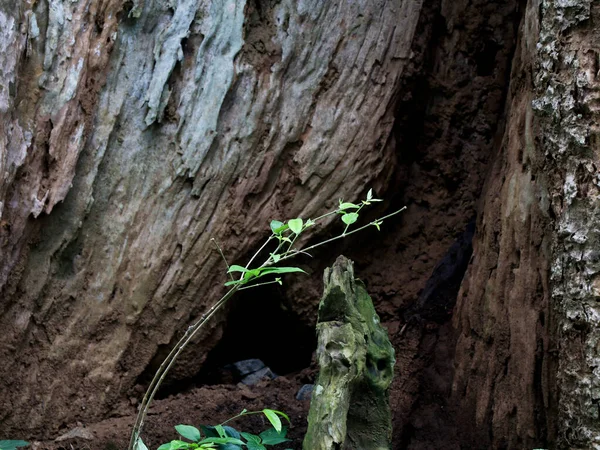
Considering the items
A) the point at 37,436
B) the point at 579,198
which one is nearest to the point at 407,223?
the point at 579,198

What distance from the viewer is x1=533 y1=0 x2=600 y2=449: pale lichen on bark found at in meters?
2.14

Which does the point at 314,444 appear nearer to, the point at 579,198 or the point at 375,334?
the point at 375,334

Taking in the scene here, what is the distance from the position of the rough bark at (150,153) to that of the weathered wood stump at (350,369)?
38.6 inches

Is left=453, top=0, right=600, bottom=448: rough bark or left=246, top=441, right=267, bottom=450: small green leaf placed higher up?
left=453, top=0, right=600, bottom=448: rough bark

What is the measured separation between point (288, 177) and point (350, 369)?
134cm

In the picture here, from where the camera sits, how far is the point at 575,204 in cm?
221

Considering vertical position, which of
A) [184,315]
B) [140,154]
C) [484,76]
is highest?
[484,76]

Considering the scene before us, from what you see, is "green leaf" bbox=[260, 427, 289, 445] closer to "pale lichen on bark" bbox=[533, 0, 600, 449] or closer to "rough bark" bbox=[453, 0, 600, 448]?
"rough bark" bbox=[453, 0, 600, 448]

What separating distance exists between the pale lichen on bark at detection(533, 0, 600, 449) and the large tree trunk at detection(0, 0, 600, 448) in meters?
0.01

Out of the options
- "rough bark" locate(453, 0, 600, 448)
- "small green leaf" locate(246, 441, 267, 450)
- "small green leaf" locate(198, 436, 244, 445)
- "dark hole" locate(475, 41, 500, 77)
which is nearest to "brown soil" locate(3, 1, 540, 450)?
"dark hole" locate(475, 41, 500, 77)

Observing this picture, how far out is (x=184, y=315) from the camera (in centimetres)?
317

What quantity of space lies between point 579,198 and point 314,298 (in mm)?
1522

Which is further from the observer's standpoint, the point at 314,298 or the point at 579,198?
the point at 314,298

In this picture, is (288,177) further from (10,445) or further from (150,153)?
(10,445)
